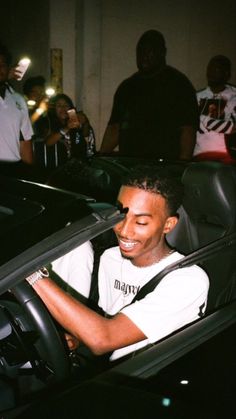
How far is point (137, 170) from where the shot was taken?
7.07ft

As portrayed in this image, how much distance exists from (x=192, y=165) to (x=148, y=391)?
4.50 ft

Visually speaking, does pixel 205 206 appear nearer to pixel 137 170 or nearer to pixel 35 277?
pixel 137 170

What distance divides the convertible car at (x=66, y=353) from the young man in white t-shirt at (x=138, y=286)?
0.24ft

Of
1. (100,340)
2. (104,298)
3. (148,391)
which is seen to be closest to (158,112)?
(104,298)

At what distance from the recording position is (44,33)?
787 centimetres

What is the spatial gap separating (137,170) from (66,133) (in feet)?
12.8

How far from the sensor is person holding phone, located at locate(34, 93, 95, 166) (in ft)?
18.4

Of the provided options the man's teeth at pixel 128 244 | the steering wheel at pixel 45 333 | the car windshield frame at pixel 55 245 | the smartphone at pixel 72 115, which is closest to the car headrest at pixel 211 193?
the man's teeth at pixel 128 244

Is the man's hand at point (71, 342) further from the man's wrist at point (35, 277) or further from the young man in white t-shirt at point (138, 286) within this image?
the man's wrist at point (35, 277)

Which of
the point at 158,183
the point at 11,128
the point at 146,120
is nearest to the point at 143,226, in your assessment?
the point at 158,183

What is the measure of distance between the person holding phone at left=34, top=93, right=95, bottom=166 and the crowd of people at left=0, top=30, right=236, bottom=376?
0.04 ft

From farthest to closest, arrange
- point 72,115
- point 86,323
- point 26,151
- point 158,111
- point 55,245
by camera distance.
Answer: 1. point 72,115
2. point 26,151
3. point 158,111
4. point 86,323
5. point 55,245

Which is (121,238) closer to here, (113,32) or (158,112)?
(158,112)

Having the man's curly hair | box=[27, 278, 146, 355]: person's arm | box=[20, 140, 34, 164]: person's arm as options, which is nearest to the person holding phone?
box=[20, 140, 34, 164]: person's arm
